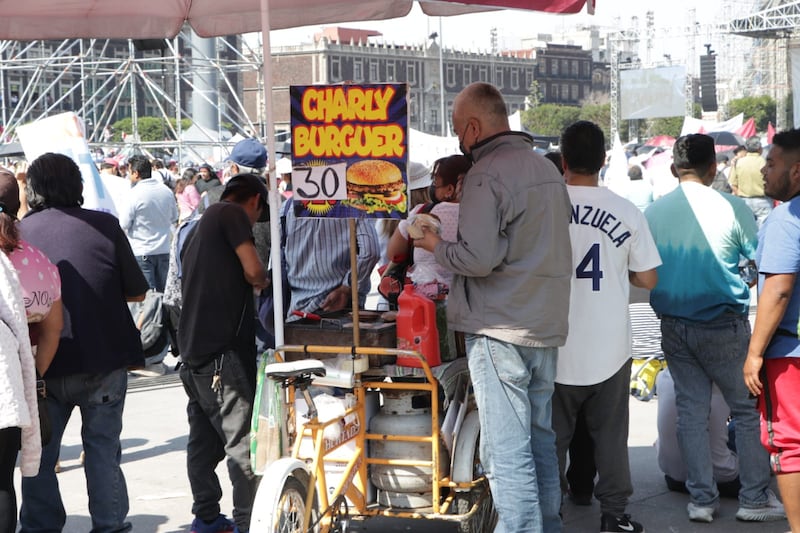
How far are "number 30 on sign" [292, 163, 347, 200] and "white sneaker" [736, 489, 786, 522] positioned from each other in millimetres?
2537

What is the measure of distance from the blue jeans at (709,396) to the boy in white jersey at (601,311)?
461 millimetres

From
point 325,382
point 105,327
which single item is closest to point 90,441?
point 105,327

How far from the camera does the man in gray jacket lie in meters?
4.14

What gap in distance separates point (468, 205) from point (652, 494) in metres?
2.37

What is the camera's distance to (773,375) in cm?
433

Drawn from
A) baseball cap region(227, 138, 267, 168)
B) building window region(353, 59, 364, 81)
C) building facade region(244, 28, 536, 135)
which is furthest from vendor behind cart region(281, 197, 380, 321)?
building window region(353, 59, 364, 81)

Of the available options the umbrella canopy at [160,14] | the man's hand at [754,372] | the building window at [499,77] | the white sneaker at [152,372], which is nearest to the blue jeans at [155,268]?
the white sneaker at [152,372]

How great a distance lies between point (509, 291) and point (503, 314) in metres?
0.09

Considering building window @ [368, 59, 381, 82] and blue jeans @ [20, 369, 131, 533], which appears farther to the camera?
building window @ [368, 59, 381, 82]

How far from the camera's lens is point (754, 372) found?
14.1ft

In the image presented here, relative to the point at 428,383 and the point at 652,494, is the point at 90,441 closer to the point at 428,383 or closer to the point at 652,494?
the point at 428,383

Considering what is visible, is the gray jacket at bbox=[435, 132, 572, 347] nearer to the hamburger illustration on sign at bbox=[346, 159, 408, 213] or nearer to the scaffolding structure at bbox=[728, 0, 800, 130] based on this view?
the hamburger illustration on sign at bbox=[346, 159, 408, 213]

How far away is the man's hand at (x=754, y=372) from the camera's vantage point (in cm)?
429

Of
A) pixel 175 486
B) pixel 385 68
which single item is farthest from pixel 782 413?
pixel 385 68
